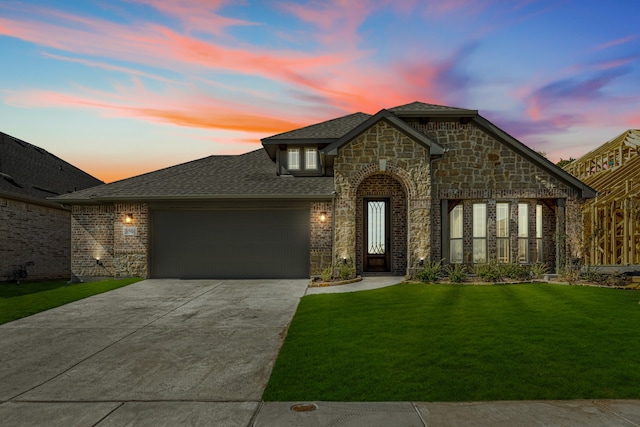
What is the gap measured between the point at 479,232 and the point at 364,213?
14.2 ft

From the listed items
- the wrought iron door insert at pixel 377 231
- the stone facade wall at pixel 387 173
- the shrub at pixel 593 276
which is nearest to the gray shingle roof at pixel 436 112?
the stone facade wall at pixel 387 173

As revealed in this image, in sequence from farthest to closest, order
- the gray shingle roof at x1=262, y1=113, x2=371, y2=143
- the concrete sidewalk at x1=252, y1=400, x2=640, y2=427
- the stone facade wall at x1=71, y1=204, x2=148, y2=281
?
the gray shingle roof at x1=262, y1=113, x2=371, y2=143 → the stone facade wall at x1=71, y1=204, x2=148, y2=281 → the concrete sidewalk at x1=252, y1=400, x2=640, y2=427

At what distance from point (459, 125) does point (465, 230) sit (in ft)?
13.1

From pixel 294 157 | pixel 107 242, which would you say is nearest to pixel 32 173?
pixel 107 242

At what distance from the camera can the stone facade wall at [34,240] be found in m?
17.6

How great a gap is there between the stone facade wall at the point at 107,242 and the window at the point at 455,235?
11575 millimetres

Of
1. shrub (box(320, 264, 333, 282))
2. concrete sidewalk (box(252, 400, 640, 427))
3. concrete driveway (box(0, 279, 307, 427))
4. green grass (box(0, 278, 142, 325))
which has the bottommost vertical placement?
green grass (box(0, 278, 142, 325))

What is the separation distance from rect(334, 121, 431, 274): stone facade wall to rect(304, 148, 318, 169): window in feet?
9.26

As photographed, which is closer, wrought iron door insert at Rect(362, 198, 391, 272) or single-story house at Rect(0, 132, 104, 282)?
wrought iron door insert at Rect(362, 198, 391, 272)

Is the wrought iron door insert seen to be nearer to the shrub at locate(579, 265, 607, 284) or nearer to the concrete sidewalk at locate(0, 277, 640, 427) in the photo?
the concrete sidewalk at locate(0, 277, 640, 427)

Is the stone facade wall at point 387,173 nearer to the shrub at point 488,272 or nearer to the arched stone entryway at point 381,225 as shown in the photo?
the arched stone entryway at point 381,225

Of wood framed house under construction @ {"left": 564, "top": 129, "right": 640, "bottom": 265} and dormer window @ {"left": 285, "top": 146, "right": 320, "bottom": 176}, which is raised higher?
dormer window @ {"left": 285, "top": 146, "right": 320, "bottom": 176}

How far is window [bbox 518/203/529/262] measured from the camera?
15797 millimetres

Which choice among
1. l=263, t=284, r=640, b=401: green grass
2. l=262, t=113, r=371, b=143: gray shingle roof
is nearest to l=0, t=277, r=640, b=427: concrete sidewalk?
l=263, t=284, r=640, b=401: green grass
